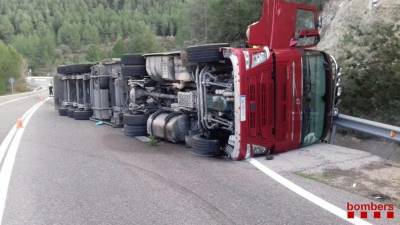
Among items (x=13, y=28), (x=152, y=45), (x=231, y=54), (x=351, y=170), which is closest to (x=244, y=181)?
(x=351, y=170)

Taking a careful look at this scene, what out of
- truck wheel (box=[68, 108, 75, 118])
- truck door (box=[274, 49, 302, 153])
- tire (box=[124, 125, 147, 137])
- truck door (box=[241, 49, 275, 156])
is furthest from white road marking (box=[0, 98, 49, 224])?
truck door (box=[274, 49, 302, 153])

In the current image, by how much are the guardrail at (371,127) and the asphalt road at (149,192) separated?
1.78 m

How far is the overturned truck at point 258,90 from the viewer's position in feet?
23.5

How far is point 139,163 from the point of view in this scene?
295 inches

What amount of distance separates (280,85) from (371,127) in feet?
5.22

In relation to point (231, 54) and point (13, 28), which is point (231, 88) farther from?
point (13, 28)

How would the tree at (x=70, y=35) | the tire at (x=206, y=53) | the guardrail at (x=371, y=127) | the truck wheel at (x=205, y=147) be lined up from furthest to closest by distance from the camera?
the tree at (x=70, y=35)
the truck wheel at (x=205, y=147)
the tire at (x=206, y=53)
the guardrail at (x=371, y=127)

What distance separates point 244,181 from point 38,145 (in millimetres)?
5311

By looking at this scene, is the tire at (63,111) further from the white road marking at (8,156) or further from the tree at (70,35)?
the tree at (70,35)

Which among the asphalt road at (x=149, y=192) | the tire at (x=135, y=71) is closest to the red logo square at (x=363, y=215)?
the asphalt road at (x=149, y=192)

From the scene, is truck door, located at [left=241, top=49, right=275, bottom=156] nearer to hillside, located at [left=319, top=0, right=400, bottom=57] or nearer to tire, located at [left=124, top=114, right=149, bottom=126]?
tire, located at [left=124, top=114, right=149, bottom=126]

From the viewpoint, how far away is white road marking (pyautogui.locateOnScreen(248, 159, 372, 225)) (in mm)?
4500

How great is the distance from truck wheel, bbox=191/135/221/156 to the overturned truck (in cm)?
2

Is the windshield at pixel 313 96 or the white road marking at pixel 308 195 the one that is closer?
the white road marking at pixel 308 195
